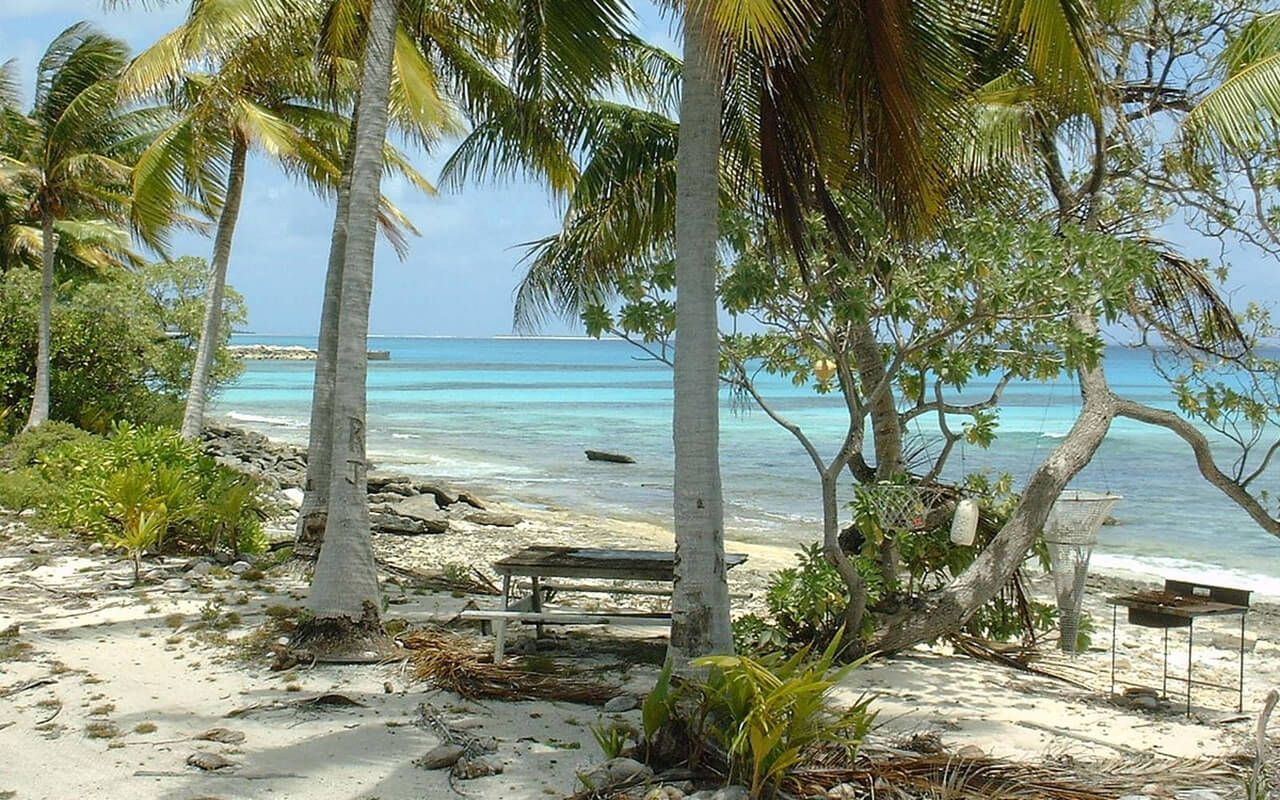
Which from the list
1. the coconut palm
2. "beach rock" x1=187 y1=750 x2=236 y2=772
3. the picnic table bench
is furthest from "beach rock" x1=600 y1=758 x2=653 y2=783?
the coconut palm

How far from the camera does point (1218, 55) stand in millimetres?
8086

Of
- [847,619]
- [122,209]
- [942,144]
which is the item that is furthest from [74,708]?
[122,209]

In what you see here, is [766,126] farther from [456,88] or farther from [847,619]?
[456,88]

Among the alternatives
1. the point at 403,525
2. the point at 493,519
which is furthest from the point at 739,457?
the point at 403,525

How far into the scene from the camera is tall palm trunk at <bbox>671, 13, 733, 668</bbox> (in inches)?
221

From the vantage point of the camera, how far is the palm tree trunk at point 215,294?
14.7m

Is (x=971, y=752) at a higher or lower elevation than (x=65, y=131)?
lower

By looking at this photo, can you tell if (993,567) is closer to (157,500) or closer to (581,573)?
(581,573)

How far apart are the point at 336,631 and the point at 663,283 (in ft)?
9.91

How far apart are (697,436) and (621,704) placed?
5.45ft

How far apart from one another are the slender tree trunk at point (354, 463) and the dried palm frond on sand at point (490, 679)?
1.50 ft

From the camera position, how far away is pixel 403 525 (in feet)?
48.9

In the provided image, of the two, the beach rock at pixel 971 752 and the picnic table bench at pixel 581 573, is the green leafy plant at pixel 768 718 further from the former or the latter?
the picnic table bench at pixel 581 573

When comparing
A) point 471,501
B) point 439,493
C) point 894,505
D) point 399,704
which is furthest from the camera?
point 471,501
